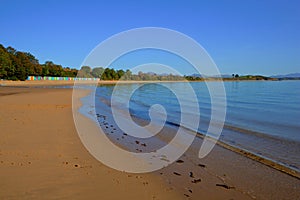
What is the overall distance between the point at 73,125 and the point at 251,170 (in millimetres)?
7292

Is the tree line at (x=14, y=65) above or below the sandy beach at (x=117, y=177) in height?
A: above

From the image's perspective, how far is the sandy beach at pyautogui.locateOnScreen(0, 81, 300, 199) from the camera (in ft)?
14.0

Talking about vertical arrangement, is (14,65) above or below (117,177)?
above

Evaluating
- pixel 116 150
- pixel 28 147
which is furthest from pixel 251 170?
pixel 28 147

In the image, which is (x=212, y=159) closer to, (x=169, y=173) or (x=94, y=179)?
(x=169, y=173)

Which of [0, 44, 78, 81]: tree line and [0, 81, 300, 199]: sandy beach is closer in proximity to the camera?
[0, 81, 300, 199]: sandy beach

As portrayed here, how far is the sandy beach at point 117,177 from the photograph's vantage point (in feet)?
14.0

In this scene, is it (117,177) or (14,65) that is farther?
(14,65)

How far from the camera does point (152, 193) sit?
4402 millimetres

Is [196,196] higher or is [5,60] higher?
[5,60]

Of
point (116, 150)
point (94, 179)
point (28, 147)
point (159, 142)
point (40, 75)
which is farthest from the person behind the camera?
point (40, 75)

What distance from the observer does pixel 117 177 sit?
501 centimetres

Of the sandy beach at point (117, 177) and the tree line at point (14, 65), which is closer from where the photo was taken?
Result: the sandy beach at point (117, 177)

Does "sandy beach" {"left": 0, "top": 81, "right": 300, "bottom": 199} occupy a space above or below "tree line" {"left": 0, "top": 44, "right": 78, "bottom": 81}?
below
